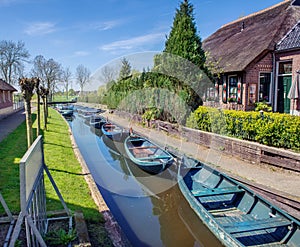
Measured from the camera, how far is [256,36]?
16.1 meters

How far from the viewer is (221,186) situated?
6.71 m

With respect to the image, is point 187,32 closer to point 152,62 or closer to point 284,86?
point 152,62

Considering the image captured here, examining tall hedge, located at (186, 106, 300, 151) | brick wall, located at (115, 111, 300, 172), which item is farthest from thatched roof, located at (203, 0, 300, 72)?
brick wall, located at (115, 111, 300, 172)

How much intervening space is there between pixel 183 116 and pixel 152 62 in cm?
448

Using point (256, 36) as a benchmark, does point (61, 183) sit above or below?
below

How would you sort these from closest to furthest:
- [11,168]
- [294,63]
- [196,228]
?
1. [196,228]
2. [11,168]
3. [294,63]

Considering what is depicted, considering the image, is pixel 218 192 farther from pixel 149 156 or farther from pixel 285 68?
pixel 285 68

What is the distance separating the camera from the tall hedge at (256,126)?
27.3 feet

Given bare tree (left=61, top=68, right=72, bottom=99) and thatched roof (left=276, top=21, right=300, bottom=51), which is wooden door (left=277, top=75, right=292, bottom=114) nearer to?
thatched roof (left=276, top=21, right=300, bottom=51)

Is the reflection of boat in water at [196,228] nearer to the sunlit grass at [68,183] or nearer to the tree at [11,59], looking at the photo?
the sunlit grass at [68,183]

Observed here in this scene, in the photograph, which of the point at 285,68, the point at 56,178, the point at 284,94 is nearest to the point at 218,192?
the point at 56,178

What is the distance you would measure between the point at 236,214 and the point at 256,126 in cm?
465

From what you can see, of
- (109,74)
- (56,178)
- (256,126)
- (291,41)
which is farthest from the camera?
(109,74)

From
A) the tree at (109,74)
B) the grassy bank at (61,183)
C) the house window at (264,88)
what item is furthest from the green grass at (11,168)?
the tree at (109,74)
